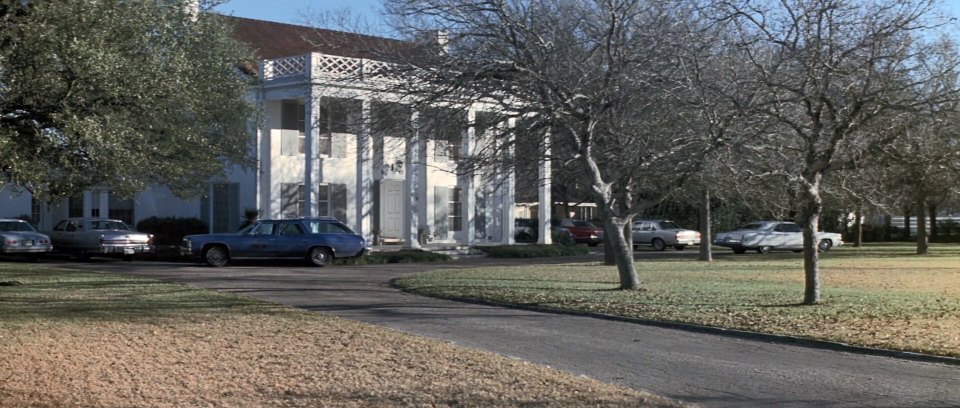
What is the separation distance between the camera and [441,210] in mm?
35625

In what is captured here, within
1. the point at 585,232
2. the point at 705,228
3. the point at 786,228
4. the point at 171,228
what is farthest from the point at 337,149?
the point at 786,228

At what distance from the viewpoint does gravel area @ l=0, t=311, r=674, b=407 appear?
8.13m

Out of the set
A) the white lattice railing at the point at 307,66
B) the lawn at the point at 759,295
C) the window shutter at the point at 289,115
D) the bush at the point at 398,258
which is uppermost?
the white lattice railing at the point at 307,66

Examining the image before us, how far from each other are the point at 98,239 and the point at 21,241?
6.83ft

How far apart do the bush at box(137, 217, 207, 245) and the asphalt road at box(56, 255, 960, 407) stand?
15910 millimetres

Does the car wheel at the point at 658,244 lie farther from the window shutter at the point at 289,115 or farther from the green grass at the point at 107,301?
the green grass at the point at 107,301

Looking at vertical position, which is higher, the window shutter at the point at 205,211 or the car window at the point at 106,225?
the window shutter at the point at 205,211

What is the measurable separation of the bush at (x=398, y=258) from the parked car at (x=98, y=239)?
6375mm

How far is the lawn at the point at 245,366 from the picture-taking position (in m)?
8.18

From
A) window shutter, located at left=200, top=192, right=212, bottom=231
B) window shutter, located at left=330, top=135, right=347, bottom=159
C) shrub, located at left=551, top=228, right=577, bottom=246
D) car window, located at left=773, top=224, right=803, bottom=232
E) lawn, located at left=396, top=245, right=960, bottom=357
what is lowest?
lawn, located at left=396, top=245, right=960, bottom=357

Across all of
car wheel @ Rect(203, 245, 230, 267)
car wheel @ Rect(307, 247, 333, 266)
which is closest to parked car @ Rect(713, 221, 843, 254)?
car wheel @ Rect(307, 247, 333, 266)

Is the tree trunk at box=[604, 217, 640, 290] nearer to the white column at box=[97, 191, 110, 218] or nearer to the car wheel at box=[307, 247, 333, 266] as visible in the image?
the car wheel at box=[307, 247, 333, 266]

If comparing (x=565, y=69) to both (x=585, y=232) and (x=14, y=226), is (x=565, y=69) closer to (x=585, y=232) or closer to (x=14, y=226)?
(x=14, y=226)

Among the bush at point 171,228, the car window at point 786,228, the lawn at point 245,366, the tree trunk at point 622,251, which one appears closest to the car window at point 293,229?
the bush at point 171,228
